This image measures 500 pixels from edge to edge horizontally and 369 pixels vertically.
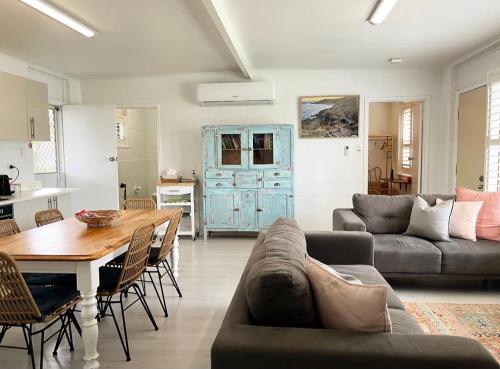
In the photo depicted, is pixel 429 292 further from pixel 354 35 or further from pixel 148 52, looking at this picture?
pixel 148 52

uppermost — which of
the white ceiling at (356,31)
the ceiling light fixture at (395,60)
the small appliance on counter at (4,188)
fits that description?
the white ceiling at (356,31)

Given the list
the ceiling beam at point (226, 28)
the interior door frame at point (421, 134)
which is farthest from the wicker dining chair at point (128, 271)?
the interior door frame at point (421, 134)

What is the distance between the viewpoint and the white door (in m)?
5.71

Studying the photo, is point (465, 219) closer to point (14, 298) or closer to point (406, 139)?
point (14, 298)

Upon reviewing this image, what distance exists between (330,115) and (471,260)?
10.2 feet

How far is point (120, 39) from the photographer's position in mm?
4043

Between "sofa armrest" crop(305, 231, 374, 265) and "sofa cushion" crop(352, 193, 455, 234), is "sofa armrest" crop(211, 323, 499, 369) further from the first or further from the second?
"sofa cushion" crop(352, 193, 455, 234)

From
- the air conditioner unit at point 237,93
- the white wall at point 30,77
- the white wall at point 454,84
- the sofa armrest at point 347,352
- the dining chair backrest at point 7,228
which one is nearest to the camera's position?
the sofa armrest at point 347,352

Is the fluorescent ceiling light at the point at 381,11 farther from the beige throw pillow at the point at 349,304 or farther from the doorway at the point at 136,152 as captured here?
the doorway at the point at 136,152

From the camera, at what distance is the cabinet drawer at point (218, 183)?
17.8ft

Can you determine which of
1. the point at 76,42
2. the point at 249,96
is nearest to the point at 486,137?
the point at 249,96

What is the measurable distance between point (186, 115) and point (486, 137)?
413 centimetres

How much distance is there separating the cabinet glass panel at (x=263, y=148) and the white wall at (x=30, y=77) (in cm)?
303

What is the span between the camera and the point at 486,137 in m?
4.44
